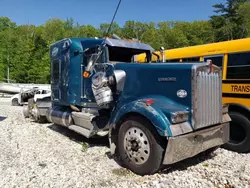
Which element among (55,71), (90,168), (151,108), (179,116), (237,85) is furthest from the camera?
(55,71)

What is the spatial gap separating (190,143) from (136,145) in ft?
3.06

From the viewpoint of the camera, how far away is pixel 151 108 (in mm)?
4582

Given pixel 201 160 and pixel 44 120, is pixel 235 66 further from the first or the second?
pixel 44 120

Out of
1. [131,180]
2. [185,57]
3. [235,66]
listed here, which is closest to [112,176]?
[131,180]

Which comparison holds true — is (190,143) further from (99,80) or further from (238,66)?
(238,66)

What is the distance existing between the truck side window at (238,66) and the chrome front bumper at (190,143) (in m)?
1.91

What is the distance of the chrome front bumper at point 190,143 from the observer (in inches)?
170

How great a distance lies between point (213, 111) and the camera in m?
5.01

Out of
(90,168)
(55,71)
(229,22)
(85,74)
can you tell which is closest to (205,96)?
(90,168)

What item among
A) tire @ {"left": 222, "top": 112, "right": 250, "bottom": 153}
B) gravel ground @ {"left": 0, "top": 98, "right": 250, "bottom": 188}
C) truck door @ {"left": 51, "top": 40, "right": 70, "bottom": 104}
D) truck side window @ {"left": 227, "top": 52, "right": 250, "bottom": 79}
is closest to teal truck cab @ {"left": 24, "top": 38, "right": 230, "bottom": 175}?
gravel ground @ {"left": 0, "top": 98, "right": 250, "bottom": 188}

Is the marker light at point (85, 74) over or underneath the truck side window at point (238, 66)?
underneath

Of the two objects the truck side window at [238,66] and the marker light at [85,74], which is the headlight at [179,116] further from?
the marker light at [85,74]

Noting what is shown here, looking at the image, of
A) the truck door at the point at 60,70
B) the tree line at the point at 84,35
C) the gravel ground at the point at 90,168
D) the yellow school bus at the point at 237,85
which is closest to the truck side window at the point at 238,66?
the yellow school bus at the point at 237,85

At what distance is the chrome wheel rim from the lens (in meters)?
4.65
